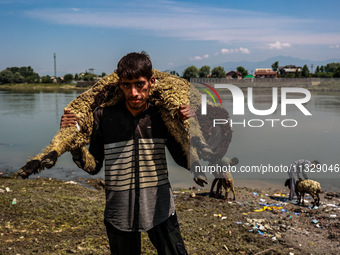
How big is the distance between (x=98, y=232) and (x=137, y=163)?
3680 millimetres

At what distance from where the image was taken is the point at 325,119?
65.6 ft

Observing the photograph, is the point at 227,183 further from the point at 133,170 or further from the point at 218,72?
the point at 218,72

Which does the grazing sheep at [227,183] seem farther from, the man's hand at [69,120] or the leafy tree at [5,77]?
the leafy tree at [5,77]

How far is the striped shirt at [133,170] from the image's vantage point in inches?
80.7

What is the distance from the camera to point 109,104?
237 centimetres

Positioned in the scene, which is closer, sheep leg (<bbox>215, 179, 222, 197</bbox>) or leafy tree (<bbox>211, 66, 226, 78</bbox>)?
sheep leg (<bbox>215, 179, 222, 197</bbox>)

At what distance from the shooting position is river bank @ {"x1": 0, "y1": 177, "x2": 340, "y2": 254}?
16.0 feet

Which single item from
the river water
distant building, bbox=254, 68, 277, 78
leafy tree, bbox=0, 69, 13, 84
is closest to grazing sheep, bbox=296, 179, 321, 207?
the river water

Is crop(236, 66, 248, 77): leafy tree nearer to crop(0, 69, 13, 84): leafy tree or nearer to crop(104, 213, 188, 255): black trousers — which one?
crop(0, 69, 13, 84): leafy tree

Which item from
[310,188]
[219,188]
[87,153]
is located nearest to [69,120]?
[87,153]

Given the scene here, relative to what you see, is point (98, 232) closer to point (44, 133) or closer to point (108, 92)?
point (108, 92)

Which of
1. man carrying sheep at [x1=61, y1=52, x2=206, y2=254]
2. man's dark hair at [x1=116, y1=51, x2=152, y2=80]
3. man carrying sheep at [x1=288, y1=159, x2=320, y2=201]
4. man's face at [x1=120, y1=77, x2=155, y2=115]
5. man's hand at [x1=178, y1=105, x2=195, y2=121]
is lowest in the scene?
man carrying sheep at [x1=288, y1=159, x2=320, y2=201]

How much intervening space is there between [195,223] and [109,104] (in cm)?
421

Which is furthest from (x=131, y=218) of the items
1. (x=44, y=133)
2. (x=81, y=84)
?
(x=81, y=84)
